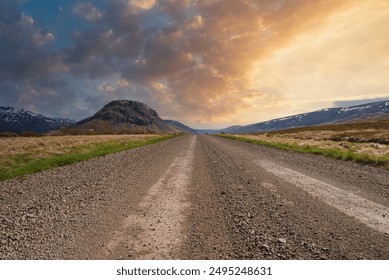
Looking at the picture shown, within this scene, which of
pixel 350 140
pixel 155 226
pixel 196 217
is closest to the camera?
pixel 155 226

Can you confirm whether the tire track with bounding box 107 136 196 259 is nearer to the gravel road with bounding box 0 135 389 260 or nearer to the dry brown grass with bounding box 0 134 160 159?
the gravel road with bounding box 0 135 389 260

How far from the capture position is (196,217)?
29.9ft

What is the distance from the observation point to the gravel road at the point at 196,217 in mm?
6656

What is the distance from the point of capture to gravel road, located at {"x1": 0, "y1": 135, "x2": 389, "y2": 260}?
666 cm

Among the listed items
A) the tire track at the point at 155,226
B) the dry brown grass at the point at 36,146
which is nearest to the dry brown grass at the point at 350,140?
the tire track at the point at 155,226

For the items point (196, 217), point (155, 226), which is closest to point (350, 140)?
point (196, 217)

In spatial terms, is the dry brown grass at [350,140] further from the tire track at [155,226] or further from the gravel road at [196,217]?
the tire track at [155,226]

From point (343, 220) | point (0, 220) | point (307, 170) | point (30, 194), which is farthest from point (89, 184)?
point (307, 170)

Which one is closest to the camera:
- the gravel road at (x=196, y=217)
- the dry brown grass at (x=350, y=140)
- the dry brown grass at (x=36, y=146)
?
the gravel road at (x=196, y=217)

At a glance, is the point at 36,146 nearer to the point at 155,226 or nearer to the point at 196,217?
the point at 155,226

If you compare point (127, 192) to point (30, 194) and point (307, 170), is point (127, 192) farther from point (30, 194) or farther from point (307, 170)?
point (307, 170)

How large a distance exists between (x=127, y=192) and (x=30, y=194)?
433cm

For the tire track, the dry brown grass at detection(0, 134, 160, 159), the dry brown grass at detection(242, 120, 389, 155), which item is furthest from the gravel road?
the dry brown grass at detection(242, 120, 389, 155)

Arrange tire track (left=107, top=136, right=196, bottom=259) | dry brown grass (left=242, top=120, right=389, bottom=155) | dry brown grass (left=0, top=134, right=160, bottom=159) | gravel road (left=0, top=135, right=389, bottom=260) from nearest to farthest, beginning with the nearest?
gravel road (left=0, top=135, right=389, bottom=260)
tire track (left=107, top=136, right=196, bottom=259)
dry brown grass (left=0, top=134, right=160, bottom=159)
dry brown grass (left=242, top=120, right=389, bottom=155)
